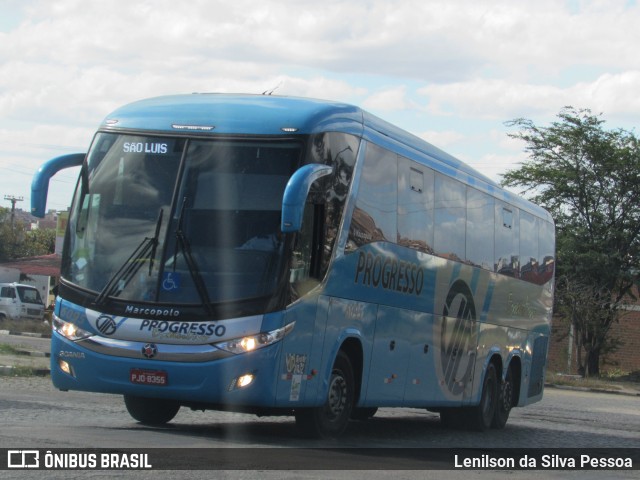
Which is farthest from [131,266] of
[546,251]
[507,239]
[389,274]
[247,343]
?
[546,251]

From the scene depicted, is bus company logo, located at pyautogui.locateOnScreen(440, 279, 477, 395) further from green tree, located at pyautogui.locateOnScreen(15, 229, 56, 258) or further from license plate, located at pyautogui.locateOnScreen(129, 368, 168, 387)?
green tree, located at pyautogui.locateOnScreen(15, 229, 56, 258)

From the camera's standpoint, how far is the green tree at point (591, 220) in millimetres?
41750

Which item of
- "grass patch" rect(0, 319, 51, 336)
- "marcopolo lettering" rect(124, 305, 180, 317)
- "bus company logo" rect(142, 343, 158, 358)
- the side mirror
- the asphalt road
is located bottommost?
the asphalt road

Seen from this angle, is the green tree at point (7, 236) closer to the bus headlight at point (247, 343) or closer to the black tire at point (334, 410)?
the black tire at point (334, 410)

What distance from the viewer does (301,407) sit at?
1172cm

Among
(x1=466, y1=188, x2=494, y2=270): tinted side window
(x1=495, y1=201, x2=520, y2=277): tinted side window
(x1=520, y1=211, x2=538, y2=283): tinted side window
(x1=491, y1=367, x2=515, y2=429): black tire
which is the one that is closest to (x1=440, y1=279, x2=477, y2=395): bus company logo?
(x1=466, y1=188, x2=494, y2=270): tinted side window

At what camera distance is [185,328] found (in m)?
11.0

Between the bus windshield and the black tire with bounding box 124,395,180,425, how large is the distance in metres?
2.10

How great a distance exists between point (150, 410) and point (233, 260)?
3.00m

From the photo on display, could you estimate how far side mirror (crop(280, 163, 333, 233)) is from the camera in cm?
1040

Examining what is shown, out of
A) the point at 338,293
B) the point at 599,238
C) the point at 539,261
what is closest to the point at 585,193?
the point at 599,238

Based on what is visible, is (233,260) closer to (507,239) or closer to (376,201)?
(376,201)

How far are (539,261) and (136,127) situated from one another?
11.0m

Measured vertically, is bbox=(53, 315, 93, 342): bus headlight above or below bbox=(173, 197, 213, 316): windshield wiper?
below
